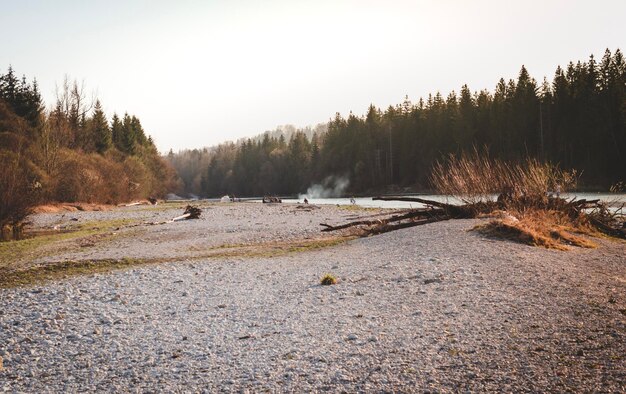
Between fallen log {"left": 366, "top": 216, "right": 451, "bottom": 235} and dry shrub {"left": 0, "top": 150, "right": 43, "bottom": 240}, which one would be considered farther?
dry shrub {"left": 0, "top": 150, "right": 43, "bottom": 240}

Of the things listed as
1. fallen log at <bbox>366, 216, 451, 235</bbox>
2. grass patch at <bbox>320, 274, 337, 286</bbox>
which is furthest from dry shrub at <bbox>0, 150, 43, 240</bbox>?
grass patch at <bbox>320, 274, 337, 286</bbox>

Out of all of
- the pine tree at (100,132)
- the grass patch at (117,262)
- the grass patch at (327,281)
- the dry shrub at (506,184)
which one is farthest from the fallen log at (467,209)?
the pine tree at (100,132)

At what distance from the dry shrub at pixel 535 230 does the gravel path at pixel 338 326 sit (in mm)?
781

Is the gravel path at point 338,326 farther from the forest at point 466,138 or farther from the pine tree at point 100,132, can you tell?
the pine tree at point 100,132

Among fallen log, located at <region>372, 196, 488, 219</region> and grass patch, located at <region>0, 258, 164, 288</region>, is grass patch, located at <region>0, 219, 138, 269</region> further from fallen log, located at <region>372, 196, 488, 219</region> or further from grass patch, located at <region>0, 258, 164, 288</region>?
fallen log, located at <region>372, 196, 488, 219</region>

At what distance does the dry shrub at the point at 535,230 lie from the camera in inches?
528

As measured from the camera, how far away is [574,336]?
6484 millimetres

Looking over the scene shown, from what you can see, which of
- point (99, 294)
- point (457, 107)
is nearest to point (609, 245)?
point (99, 294)

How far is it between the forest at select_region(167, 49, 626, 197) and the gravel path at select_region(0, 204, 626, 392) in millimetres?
22116

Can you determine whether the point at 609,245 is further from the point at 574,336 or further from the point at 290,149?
the point at 290,149

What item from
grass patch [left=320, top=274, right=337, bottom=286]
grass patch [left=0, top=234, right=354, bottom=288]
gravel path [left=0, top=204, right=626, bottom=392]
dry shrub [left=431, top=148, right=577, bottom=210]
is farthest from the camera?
dry shrub [left=431, top=148, right=577, bottom=210]

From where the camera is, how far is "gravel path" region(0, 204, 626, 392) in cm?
561

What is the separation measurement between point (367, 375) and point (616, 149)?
2598 inches

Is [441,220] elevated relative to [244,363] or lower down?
elevated
